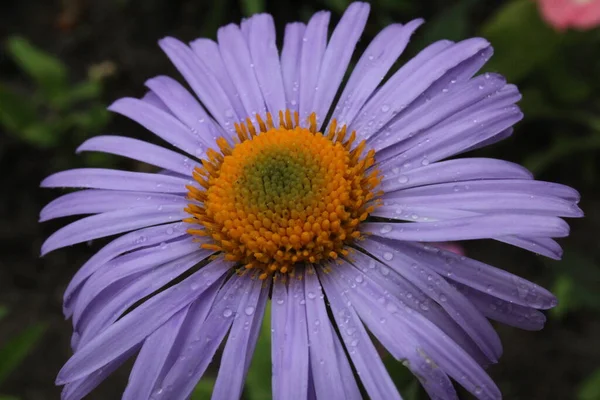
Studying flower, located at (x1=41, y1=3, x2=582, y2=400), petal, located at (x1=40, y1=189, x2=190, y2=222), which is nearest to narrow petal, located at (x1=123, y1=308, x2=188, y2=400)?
flower, located at (x1=41, y1=3, x2=582, y2=400)

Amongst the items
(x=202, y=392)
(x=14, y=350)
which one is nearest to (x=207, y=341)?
(x=202, y=392)

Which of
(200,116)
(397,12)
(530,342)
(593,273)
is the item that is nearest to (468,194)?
(200,116)

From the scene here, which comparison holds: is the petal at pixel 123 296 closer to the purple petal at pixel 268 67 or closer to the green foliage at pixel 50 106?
the purple petal at pixel 268 67

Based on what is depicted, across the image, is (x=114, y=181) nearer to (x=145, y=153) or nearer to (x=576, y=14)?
(x=145, y=153)

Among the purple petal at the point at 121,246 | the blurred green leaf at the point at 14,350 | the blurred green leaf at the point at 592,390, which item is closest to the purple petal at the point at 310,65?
the purple petal at the point at 121,246

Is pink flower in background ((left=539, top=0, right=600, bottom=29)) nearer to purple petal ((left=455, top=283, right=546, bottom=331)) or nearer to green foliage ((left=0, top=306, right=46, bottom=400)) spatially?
purple petal ((left=455, top=283, right=546, bottom=331))

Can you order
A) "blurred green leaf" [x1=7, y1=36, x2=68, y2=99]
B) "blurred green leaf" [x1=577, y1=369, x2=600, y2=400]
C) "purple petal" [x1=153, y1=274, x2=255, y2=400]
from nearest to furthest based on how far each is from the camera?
"purple petal" [x1=153, y1=274, x2=255, y2=400] → "blurred green leaf" [x1=577, y1=369, x2=600, y2=400] → "blurred green leaf" [x1=7, y1=36, x2=68, y2=99]
